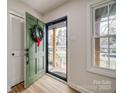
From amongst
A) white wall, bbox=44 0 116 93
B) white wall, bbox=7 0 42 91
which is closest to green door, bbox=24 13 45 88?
white wall, bbox=7 0 42 91

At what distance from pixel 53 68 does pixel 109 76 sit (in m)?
2.65

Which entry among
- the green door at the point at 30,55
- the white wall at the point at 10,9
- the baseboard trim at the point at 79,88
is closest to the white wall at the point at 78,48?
the baseboard trim at the point at 79,88

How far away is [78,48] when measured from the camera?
2816 millimetres

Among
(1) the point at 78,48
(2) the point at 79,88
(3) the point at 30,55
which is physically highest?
(1) the point at 78,48

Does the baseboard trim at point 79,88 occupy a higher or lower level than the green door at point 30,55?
lower

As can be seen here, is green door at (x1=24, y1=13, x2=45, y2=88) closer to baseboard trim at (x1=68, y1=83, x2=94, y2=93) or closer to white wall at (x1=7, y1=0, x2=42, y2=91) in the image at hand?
white wall at (x1=7, y1=0, x2=42, y2=91)

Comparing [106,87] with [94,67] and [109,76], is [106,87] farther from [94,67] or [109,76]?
[94,67]

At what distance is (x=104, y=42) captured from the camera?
234cm

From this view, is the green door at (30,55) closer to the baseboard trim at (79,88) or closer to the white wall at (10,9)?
the white wall at (10,9)

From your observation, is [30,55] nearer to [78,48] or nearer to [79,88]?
[78,48]

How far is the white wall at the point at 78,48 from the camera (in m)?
2.55

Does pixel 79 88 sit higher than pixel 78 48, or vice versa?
pixel 78 48

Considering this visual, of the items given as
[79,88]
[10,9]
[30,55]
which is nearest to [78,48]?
[79,88]
